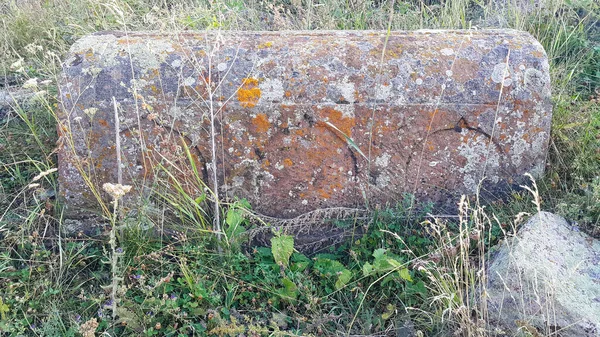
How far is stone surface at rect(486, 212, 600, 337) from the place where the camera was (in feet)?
7.07

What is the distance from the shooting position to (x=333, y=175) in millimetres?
2832

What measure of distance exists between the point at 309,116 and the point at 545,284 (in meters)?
1.24

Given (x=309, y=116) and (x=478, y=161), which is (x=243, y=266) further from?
(x=478, y=161)

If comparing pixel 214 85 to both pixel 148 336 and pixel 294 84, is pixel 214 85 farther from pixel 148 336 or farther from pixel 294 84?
pixel 148 336

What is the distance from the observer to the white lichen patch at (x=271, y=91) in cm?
271

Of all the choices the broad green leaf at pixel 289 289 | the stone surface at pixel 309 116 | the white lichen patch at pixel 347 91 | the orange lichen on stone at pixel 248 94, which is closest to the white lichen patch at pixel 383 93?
the stone surface at pixel 309 116

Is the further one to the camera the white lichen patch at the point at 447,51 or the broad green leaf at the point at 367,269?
the white lichen patch at the point at 447,51

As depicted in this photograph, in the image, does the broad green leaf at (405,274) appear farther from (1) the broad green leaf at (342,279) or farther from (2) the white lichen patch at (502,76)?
(2) the white lichen patch at (502,76)

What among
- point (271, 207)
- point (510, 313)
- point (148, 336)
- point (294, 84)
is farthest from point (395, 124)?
point (148, 336)

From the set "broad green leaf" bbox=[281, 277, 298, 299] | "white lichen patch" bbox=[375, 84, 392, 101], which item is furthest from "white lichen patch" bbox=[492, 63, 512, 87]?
"broad green leaf" bbox=[281, 277, 298, 299]

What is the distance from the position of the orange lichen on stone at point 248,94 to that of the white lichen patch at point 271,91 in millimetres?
23

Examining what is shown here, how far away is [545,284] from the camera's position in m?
2.17

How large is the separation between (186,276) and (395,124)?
3.87 feet

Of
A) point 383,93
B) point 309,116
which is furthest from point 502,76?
point 309,116
